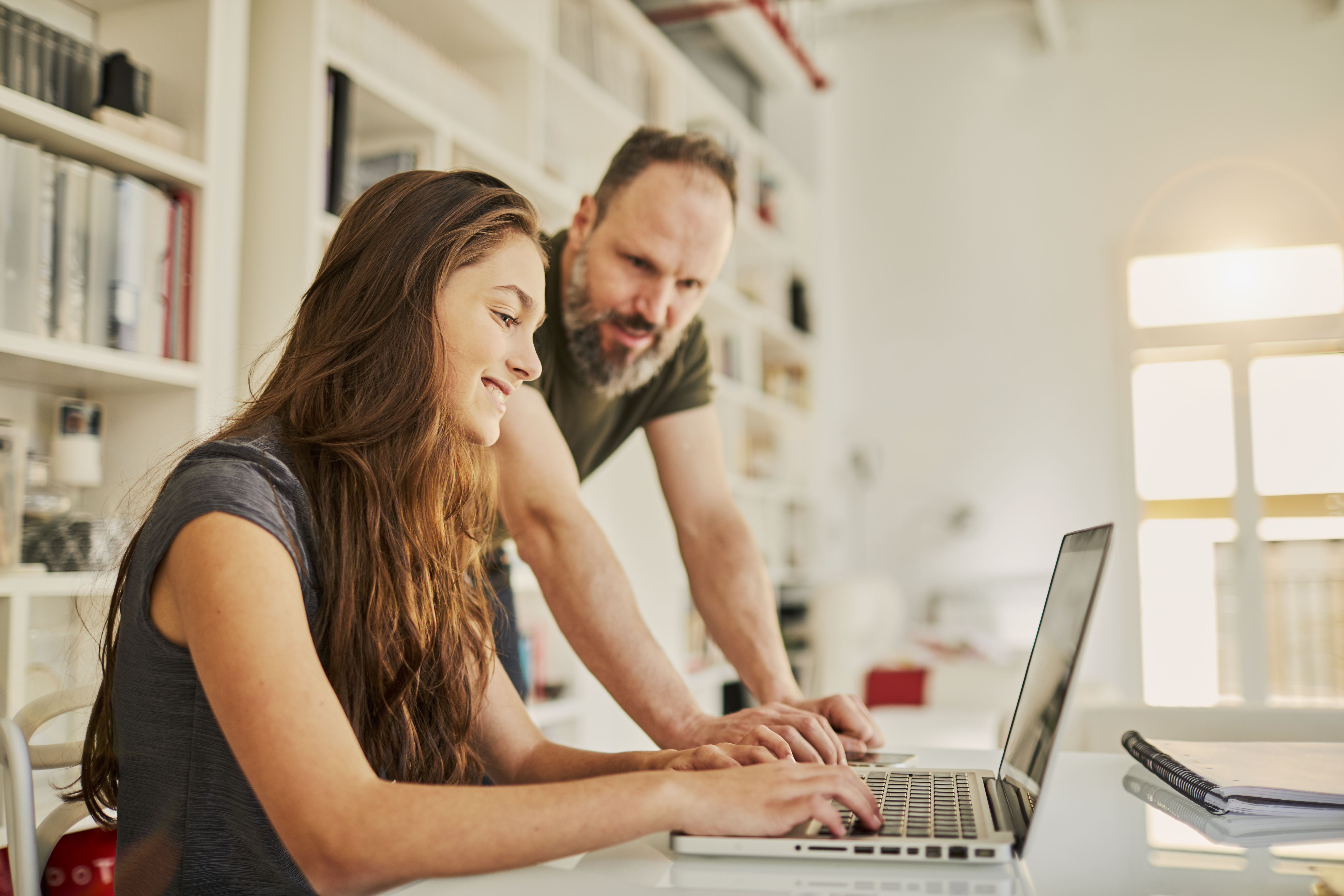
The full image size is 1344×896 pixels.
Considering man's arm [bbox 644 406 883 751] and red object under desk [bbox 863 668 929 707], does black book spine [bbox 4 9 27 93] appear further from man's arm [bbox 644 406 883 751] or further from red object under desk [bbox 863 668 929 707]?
red object under desk [bbox 863 668 929 707]

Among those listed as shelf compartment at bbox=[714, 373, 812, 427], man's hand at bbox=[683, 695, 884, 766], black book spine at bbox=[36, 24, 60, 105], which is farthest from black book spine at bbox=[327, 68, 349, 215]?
shelf compartment at bbox=[714, 373, 812, 427]

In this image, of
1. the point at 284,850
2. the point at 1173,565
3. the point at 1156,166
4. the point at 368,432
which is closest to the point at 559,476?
the point at 368,432

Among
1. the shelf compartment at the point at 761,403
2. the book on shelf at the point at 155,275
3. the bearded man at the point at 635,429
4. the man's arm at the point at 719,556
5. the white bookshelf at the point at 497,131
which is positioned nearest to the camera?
the bearded man at the point at 635,429

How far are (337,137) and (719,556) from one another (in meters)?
1.22

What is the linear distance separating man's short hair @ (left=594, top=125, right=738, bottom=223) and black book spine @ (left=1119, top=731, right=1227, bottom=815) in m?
0.89

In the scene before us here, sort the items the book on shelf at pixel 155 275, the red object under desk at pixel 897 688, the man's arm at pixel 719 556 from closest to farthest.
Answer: the man's arm at pixel 719 556 < the book on shelf at pixel 155 275 < the red object under desk at pixel 897 688

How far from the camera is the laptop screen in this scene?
0.73 meters

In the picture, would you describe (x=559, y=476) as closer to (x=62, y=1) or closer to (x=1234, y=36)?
(x=62, y=1)

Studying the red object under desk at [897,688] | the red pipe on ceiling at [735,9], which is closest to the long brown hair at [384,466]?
the red object under desk at [897,688]

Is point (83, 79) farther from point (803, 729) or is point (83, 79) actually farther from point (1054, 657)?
point (1054, 657)

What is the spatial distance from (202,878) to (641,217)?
1.00 meters

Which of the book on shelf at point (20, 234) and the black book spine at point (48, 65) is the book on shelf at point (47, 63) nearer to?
the black book spine at point (48, 65)

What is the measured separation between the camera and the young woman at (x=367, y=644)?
68cm

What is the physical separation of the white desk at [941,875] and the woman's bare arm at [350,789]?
2 cm
